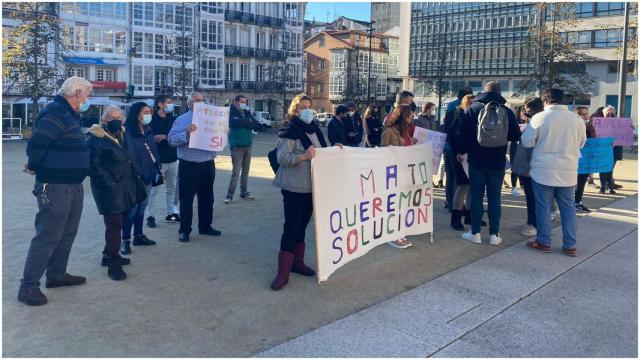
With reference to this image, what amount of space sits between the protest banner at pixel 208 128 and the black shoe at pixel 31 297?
2.95 m

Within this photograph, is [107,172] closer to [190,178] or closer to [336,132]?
[190,178]

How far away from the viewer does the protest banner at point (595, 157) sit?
9828 mm

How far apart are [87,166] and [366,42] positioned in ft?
263

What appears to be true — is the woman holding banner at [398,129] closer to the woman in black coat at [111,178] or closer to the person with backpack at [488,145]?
the person with backpack at [488,145]

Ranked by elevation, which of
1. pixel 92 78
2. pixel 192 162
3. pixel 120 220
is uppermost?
pixel 92 78

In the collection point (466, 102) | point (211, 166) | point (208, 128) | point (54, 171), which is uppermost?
point (466, 102)

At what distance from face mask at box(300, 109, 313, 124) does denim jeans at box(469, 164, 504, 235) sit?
2714 mm

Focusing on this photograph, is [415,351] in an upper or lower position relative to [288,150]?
lower

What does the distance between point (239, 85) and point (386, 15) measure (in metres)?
41.7

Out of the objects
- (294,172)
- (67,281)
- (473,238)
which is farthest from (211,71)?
(294,172)

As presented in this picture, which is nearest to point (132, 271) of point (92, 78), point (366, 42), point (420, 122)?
point (420, 122)

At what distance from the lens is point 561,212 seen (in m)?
6.91

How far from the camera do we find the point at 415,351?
162 inches

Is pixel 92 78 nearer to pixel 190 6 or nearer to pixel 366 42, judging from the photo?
pixel 190 6
